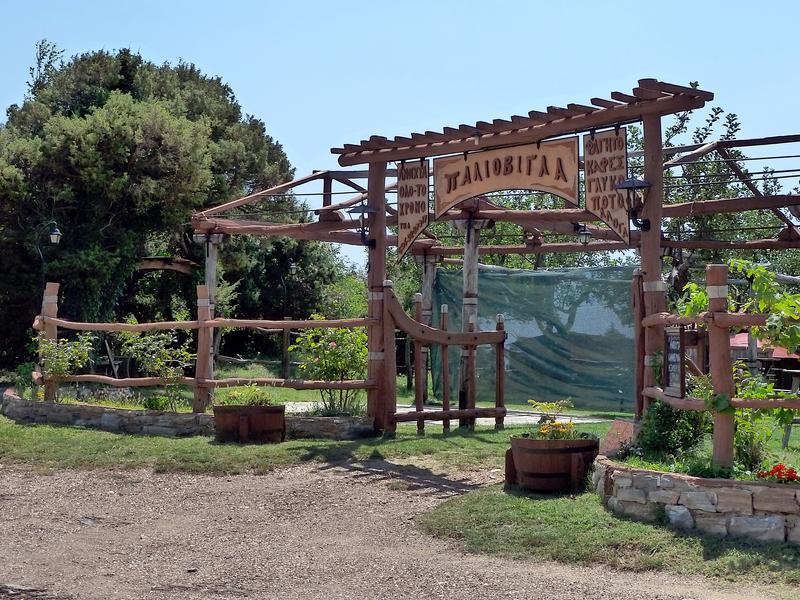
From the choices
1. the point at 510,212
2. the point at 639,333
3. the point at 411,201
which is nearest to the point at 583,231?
the point at 510,212

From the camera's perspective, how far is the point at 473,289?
46.6ft

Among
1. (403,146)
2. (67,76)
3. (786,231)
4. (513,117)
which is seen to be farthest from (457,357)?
(67,76)

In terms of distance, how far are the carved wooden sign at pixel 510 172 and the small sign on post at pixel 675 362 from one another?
263 cm

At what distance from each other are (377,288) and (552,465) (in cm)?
455

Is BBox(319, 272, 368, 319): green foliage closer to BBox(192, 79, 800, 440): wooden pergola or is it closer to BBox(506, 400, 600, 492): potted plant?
BBox(192, 79, 800, 440): wooden pergola

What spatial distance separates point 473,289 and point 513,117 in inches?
152

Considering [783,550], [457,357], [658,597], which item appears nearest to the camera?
[658,597]

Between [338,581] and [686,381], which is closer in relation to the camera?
[338,581]

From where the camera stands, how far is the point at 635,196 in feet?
31.1

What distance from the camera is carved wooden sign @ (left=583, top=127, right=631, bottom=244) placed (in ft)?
32.0

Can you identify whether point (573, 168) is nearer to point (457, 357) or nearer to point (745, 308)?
point (745, 308)

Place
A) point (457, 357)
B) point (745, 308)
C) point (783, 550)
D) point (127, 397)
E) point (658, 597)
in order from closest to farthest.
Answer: point (658, 597), point (783, 550), point (745, 308), point (127, 397), point (457, 357)

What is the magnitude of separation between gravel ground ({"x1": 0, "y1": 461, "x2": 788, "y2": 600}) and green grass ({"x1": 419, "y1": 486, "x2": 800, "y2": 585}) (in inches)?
6.6

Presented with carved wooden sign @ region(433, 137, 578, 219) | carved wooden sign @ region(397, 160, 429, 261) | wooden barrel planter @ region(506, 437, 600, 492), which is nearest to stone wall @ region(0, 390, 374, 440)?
carved wooden sign @ region(397, 160, 429, 261)
